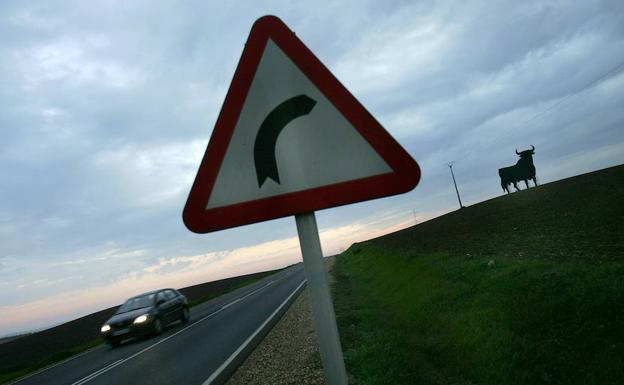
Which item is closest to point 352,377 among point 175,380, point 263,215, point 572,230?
point 175,380

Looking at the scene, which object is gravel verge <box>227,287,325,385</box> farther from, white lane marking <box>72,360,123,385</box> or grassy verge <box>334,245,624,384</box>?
white lane marking <box>72,360,123,385</box>

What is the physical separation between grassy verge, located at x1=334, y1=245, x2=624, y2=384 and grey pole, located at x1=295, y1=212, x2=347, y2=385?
11.0 feet

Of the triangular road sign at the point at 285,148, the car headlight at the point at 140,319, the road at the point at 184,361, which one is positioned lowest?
the road at the point at 184,361

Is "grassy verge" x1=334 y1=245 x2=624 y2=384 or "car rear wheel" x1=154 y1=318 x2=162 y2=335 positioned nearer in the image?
"grassy verge" x1=334 y1=245 x2=624 y2=384

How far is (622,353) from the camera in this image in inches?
152

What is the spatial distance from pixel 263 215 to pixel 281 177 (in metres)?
0.18

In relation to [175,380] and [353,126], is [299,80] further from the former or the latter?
[175,380]

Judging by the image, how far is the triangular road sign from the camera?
1.70 m

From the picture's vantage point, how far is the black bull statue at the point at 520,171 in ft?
131

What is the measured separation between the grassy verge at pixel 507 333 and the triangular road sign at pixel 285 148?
3.54 m

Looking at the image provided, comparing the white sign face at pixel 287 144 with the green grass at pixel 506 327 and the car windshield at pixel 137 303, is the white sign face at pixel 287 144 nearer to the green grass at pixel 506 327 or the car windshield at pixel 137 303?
the green grass at pixel 506 327

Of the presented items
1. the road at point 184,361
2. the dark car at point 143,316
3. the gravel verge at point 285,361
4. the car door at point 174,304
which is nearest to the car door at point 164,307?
the dark car at point 143,316

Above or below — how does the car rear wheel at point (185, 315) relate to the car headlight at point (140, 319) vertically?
below

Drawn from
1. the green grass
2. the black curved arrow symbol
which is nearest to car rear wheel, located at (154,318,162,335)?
the green grass
